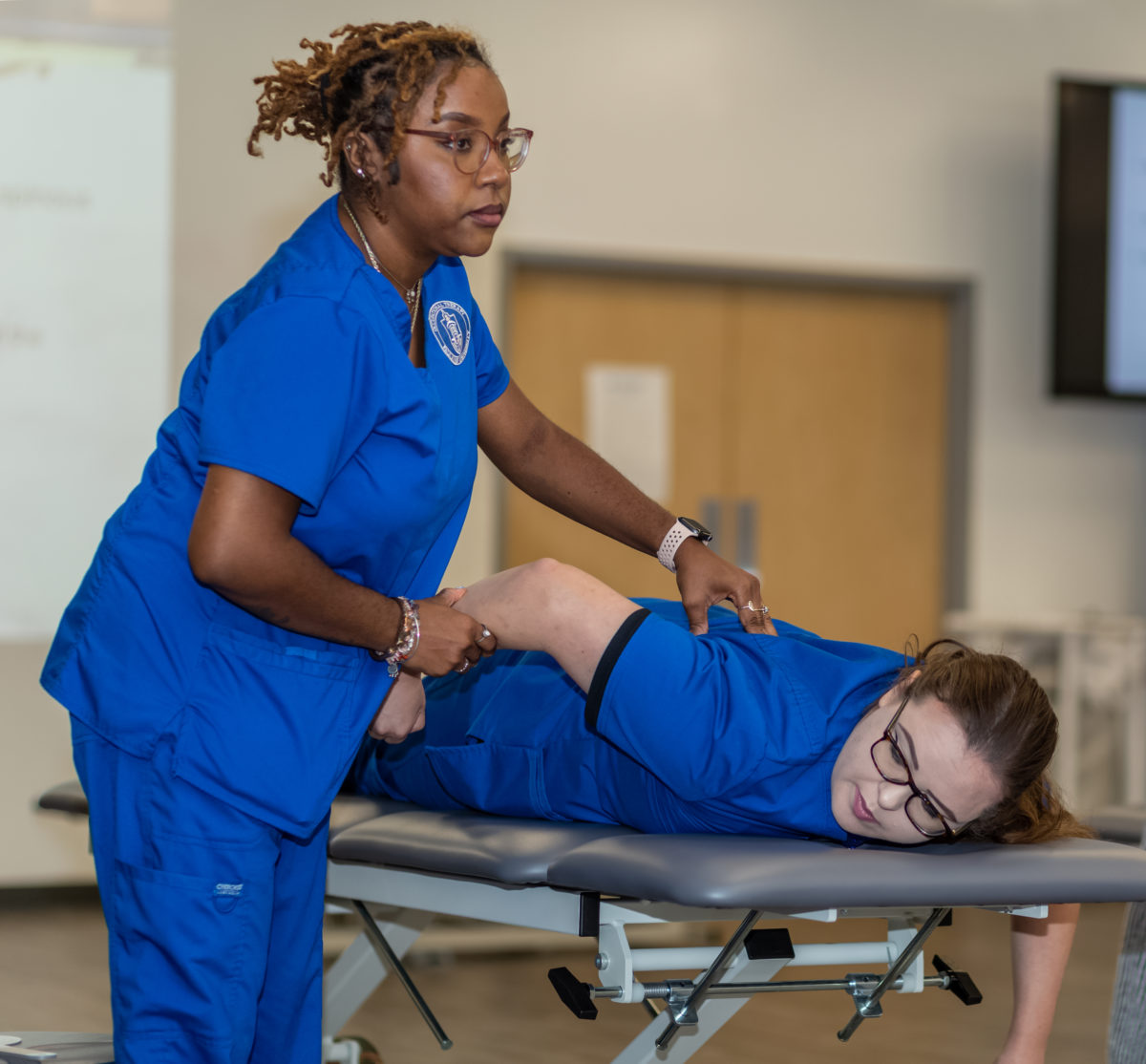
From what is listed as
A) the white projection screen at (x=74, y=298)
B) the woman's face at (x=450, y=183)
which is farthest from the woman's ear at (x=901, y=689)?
the white projection screen at (x=74, y=298)

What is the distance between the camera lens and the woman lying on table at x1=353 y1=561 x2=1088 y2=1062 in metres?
1.29

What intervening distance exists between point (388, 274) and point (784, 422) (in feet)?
10.3

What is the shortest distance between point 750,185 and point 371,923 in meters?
2.93

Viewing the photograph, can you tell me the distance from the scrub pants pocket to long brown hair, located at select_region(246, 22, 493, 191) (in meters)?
0.61

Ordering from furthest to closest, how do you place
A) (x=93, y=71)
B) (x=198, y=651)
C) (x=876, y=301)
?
(x=876, y=301), (x=93, y=71), (x=198, y=651)

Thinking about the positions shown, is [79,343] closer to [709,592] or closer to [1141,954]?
[709,592]

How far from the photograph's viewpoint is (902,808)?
132 centimetres

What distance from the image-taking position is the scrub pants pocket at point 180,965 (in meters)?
1.18

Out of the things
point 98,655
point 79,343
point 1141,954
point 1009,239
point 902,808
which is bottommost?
point 1141,954

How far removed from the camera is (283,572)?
1.13m

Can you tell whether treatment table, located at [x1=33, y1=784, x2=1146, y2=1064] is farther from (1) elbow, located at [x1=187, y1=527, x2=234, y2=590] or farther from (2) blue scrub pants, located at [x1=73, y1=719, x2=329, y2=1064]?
(1) elbow, located at [x1=187, y1=527, x2=234, y2=590]

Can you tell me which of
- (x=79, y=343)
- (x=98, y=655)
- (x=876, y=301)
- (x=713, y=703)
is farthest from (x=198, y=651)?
(x=876, y=301)

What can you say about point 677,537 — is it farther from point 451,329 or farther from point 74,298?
point 74,298

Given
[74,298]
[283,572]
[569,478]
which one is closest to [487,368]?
[569,478]
